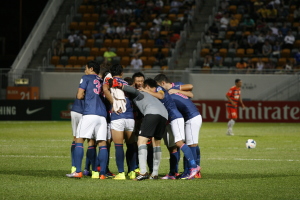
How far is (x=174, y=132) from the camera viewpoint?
472 inches

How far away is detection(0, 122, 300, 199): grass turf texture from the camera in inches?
384

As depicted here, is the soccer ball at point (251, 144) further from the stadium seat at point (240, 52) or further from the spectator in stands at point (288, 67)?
the stadium seat at point (240, 52)

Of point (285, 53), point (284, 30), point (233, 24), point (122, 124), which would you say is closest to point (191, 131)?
point (122, 124)

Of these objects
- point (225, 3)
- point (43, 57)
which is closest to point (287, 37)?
point (225, 3)

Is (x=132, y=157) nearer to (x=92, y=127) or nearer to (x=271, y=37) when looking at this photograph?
(x=92, y=127)

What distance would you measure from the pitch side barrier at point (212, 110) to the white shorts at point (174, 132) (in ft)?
67.9

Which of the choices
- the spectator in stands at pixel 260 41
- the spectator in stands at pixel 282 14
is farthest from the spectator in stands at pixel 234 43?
the spectator in stands at pixel 282 14

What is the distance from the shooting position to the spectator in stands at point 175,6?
39625mm

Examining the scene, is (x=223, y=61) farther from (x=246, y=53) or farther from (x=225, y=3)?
(x=225, y=3)

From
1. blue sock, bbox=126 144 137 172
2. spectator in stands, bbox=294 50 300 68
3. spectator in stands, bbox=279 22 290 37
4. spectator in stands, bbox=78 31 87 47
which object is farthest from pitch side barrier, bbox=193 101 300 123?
blue sock, bbox=126 144 137 172

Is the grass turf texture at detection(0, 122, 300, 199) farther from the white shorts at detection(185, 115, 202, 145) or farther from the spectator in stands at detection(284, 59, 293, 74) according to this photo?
the spectator in stands at detection(284, 59, 293, 74)

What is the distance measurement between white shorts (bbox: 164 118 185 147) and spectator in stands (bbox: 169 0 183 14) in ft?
Answer: 92.2

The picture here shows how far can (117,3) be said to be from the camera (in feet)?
135

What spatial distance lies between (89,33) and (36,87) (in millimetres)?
6772
